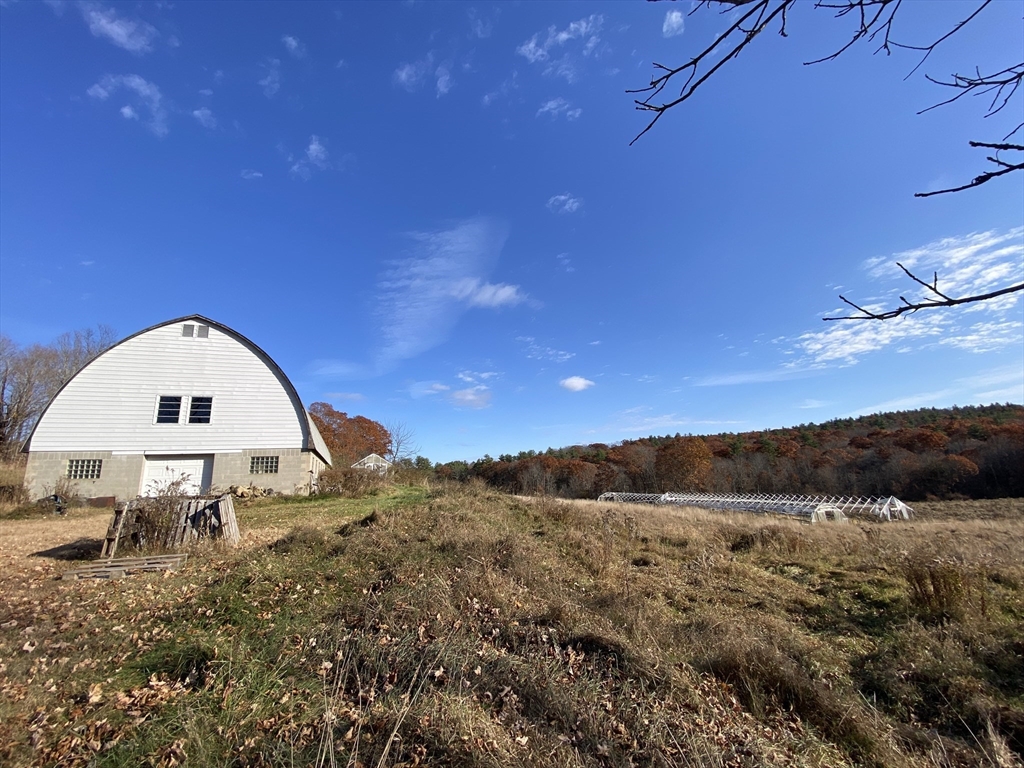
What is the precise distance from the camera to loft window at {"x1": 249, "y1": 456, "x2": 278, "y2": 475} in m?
20.3

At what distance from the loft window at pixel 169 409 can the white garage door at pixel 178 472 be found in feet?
5.37

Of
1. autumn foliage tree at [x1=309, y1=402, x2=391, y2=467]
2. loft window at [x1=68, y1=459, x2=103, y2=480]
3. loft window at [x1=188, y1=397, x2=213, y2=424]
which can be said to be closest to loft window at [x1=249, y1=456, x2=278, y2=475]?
loft window at [x1=188, y1=397, x2=213, y2=424]

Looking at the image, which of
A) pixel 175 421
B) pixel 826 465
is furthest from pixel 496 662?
pixel 826 465

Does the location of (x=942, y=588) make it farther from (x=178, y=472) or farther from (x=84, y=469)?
(x=84, y=469)

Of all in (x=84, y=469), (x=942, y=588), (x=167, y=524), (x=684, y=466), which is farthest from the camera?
(x=684, y=466)

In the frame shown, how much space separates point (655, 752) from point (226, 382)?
22.7 m

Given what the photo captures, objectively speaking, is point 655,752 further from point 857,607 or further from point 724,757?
point 857,607

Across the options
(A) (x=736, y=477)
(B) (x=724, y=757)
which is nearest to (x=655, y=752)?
(B) (x=724, y=757)

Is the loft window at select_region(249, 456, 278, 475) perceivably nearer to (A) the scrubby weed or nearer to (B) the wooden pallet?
(B) the wooden pallet

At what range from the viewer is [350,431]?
197 ft

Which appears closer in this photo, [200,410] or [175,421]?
[175,421]

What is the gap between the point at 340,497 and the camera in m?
20.4

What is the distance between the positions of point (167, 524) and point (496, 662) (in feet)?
27.2

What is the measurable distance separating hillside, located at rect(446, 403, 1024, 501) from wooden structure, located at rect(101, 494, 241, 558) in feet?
80.8
